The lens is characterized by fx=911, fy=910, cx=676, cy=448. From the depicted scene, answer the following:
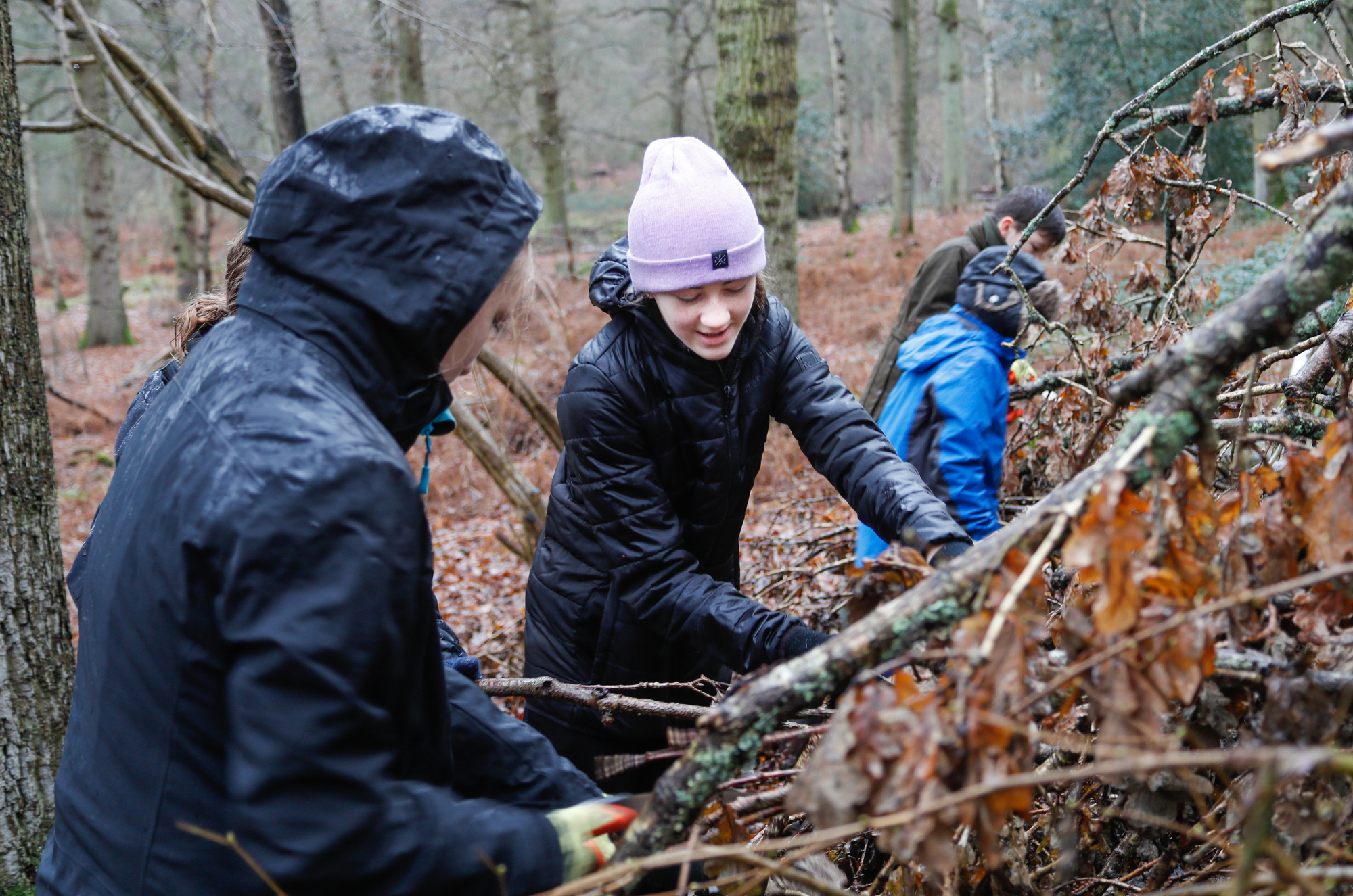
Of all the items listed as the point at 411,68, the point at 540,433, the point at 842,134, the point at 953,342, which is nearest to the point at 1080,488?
the point at 953,342

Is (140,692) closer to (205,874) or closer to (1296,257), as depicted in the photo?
(205,874)

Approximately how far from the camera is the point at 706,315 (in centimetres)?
222

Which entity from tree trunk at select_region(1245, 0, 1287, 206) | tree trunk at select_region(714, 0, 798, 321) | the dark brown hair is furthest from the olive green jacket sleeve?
tree trunk at select_region(1245, 0, 1287, 206)

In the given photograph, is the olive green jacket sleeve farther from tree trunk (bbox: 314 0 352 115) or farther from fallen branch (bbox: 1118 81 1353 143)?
tree trunk (bbox: 314 0 352 115)

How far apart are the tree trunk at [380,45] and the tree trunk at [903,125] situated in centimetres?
897

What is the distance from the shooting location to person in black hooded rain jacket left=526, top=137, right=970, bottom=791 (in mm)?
2195

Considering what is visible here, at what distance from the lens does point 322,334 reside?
1.28 metres

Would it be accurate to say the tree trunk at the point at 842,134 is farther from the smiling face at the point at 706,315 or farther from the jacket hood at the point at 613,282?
the smiling face at the point at 706,315

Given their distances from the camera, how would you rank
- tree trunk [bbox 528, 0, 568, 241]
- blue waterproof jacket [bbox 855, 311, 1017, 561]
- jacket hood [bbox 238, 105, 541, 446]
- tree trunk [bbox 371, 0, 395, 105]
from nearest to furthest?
jacket hood [bbox 238, 105, 541, 446] → blue waterproof jacket [bbox 855, 311, 1017, 561] → tree trunk [bbox 371, 0, 395, 105] → tree trunk [bbox 528, 0, 568, 241]

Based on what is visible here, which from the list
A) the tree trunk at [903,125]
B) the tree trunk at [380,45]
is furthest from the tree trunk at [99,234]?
the tree trunk at [903,125]

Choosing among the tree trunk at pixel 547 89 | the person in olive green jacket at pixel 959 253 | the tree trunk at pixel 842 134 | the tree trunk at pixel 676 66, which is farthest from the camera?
the tree trunk at pixel 842 134

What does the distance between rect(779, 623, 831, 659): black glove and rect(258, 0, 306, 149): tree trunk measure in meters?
6.71

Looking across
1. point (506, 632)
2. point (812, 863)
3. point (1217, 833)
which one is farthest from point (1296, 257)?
point (506, 632)

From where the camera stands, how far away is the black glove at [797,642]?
6.31 ft
